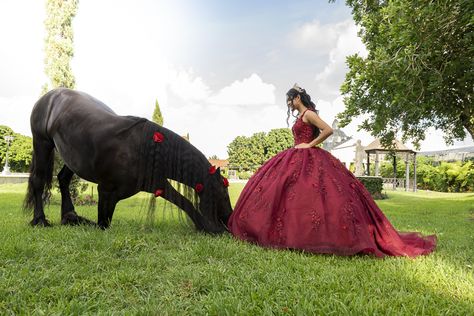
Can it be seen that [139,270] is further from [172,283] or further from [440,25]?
[440,25]

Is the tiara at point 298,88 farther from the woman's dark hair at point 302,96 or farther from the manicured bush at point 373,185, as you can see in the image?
the manicured bush at point 373,185

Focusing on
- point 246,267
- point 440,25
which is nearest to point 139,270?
point 246,267

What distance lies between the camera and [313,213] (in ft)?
13.3

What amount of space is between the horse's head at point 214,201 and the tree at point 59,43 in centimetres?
921

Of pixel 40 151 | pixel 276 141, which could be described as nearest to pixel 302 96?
pixel 40 151

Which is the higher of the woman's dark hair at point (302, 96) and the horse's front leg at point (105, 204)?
the woman's dark hair at point (302, 96)

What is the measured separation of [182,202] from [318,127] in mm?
2200

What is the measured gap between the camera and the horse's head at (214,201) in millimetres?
4848

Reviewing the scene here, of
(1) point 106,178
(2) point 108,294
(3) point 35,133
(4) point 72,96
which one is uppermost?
(4) point 72,96

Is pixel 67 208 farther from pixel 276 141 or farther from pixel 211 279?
pixel 276 141

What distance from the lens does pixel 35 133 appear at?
5.68 meters

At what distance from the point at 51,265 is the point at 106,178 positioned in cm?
163

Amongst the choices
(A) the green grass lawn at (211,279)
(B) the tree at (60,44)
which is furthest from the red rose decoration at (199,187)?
(B) the tree at (60,44)

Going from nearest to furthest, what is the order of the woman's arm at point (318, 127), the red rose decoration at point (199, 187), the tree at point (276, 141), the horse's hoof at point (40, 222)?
the woman's arm at point (318, 127) < the red rose decoration at point (199, 187) < the horse's hoof at point (40, 222) < the tree at point (276, 141)
